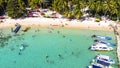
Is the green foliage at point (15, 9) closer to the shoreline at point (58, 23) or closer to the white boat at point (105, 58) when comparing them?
the shoreline at point (58, 23)

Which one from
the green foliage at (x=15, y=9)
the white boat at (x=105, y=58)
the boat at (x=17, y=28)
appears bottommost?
the white boat at (x=105, y=58)

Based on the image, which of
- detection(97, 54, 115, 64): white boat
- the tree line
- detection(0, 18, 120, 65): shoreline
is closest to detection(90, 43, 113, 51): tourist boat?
detection(97, 54, 115, 64): white boat

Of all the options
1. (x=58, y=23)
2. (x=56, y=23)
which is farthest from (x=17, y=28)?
(x=58, y=23)

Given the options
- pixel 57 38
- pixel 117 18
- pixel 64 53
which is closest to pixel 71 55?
pixel 64 53

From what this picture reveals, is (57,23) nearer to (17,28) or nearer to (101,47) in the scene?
(17,28)

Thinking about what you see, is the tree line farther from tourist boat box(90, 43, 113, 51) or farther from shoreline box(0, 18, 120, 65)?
tourist boat box(90, 43, 113, 51)

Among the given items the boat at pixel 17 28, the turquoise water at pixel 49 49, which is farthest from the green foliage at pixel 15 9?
the turquoise water at pixel 49 49

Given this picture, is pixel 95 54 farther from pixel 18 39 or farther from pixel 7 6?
pixel 7 6
